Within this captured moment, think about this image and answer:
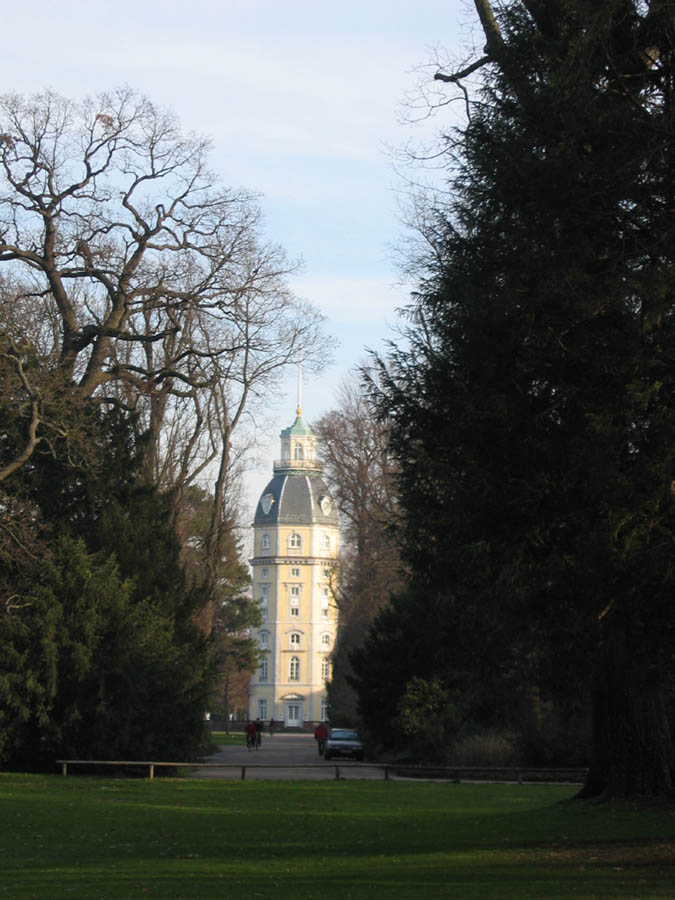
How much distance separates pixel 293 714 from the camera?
12656cm

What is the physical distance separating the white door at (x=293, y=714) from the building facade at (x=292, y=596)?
7 cm

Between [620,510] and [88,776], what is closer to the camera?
[620,510]

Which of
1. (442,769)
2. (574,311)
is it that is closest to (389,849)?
(574,311)

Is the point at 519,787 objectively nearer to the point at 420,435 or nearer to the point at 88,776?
the point at 88,776

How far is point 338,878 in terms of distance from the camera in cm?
1139

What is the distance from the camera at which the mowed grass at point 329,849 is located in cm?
1067

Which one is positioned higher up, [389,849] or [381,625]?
[381,625]

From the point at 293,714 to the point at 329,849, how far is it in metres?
115

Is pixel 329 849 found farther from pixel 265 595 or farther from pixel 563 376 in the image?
pixel 265 595

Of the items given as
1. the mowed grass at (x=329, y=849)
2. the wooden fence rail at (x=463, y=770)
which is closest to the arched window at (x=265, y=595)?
the wooden fence rail at (x=463, y=770)

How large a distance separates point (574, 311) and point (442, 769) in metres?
17.9

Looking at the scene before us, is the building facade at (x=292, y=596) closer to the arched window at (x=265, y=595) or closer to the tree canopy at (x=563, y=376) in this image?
the arched window at (x=265, y=595)

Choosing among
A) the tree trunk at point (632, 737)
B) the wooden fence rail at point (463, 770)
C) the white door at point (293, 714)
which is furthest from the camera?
the white door at point (293, 714)

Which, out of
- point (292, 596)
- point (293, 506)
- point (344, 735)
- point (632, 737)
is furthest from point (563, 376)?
point (293, 506)
